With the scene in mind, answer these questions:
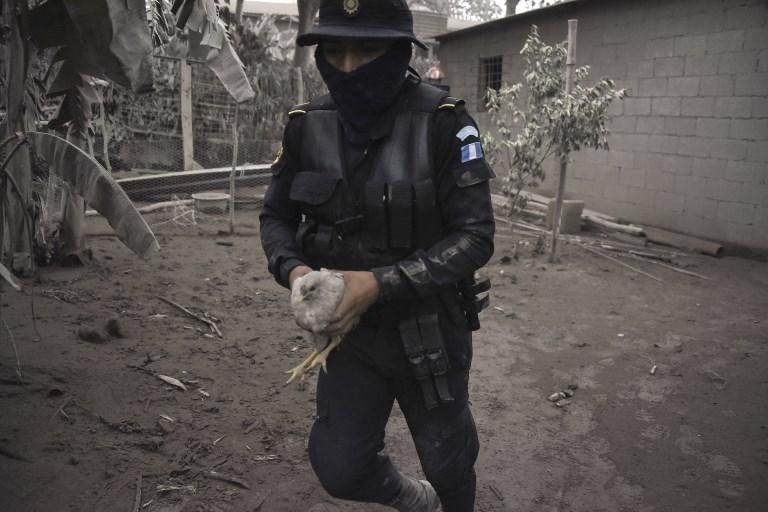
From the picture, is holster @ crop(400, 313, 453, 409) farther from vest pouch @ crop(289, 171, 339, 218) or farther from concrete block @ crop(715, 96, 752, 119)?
concrete block @ crop(715, 96, 752, 119)

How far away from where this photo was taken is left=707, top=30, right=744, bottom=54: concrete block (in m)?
7.53

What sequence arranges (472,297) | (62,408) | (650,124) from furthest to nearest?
(650,124)
(62,408)
(472,297)

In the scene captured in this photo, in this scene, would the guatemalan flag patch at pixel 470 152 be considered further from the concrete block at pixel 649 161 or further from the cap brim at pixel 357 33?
the concrete block at pixel 649 161

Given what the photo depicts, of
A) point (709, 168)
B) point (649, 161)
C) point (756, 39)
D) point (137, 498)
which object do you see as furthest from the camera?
point (649, 161)

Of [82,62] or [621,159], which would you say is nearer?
[82,62]

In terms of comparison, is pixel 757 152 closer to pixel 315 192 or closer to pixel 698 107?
pixel 698 107

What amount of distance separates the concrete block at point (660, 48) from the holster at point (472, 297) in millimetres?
7627

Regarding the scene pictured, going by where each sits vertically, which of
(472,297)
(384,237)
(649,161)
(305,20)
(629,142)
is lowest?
(472,297)

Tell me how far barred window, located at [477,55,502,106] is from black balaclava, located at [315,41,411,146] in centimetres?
1048

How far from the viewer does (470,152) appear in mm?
1893

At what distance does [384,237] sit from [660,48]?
26.3 feet

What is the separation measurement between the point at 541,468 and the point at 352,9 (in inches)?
95.9

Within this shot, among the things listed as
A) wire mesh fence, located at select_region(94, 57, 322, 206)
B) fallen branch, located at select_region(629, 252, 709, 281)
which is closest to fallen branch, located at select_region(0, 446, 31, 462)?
fallen branch, located at select_region(629, 252, 709, 281)

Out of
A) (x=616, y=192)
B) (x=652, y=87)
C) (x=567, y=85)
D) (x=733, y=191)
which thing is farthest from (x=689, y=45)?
(x=567, y=85)
